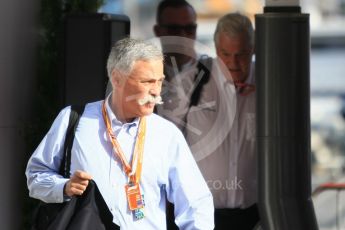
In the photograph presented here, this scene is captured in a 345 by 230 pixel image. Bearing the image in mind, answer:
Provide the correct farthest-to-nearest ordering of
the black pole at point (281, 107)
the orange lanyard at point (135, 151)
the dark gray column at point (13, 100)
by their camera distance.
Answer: the dark gray column at point (13, 100) → the black pole at point (281, 107) → the orange lanyard at point (135, 151)

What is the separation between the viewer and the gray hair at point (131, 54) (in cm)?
443

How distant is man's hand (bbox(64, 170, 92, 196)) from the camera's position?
4230 millimetres

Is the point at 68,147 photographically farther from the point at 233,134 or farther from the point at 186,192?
the point at 233,134

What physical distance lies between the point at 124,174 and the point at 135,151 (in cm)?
11

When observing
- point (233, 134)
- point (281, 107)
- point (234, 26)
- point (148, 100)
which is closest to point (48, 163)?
point (148, 100)

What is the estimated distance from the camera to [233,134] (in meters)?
5.82

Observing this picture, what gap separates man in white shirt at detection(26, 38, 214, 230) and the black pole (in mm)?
1040

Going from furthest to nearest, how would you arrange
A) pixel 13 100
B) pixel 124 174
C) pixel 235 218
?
1. pixel 13 100
2. pixel 235 218
3. pixel 124 174

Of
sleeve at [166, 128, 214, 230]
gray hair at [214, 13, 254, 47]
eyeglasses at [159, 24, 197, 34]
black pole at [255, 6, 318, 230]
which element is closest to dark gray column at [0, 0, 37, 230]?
eyeglasses at [159, 24, 197, 34]

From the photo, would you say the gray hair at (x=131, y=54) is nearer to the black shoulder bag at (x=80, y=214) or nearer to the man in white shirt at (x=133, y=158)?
the man in white shirt at (x=133, y=158)

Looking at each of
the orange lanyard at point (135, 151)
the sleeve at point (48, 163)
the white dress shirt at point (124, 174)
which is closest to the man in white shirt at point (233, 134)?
the white dress shirt at point (124, 174)

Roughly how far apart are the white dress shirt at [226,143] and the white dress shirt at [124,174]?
123 cm

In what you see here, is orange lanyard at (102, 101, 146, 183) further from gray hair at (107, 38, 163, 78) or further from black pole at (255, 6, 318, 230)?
black pole at (255, 6, 318, 230)

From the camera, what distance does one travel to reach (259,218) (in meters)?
5.69
